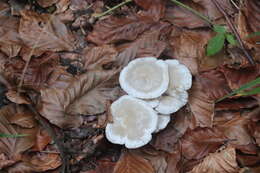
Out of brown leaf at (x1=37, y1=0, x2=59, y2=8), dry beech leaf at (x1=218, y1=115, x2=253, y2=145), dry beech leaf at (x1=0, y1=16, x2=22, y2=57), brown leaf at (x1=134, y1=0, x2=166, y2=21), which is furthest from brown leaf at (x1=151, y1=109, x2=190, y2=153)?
brown leaf at (x1=37, y1=0, x2=59, y2=8)

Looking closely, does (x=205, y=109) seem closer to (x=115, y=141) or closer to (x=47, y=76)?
(x=115, y=141)

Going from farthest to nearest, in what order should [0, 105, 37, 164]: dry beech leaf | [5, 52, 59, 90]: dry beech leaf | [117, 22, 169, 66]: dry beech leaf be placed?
[117, 22, 169, 66]: dry beech leaf < [5, 52, 59, 90]: dry beech leaf < [0, 105, 37, 164]: dry beech leaf

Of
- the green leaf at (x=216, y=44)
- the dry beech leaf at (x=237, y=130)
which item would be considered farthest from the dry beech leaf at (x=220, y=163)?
the green leaf at (x=216, y=44)

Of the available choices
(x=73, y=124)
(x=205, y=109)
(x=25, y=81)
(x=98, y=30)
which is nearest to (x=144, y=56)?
(x=98, y=30)

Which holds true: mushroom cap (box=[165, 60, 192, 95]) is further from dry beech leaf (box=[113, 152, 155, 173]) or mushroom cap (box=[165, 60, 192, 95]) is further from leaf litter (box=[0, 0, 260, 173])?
dry beech leaf (box=[113, 152, 155, 173])

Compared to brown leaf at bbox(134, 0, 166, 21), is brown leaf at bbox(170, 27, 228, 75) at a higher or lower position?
lower

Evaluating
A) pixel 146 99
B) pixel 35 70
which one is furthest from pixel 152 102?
pixel 35 70
